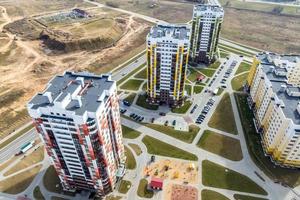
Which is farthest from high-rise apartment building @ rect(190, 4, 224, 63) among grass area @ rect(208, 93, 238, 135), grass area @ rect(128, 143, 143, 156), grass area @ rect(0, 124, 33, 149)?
grass area @ rect(0, 124, 33, 149)

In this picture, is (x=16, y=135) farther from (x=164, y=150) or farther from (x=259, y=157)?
(x=259, y=157)

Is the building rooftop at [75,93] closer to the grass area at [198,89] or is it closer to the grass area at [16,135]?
the grass area at [16,135]

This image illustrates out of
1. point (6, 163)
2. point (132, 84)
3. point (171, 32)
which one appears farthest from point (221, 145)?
point (6, 163)

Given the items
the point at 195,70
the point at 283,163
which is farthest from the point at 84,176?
the point at 195,70

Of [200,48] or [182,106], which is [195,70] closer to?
[200,48]

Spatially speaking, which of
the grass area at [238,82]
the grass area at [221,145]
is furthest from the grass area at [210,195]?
the grass area at [238,82]

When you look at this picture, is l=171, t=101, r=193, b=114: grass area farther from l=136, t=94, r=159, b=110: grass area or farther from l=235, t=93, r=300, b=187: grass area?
l=235, t=93, r=300, b=187: grass area
